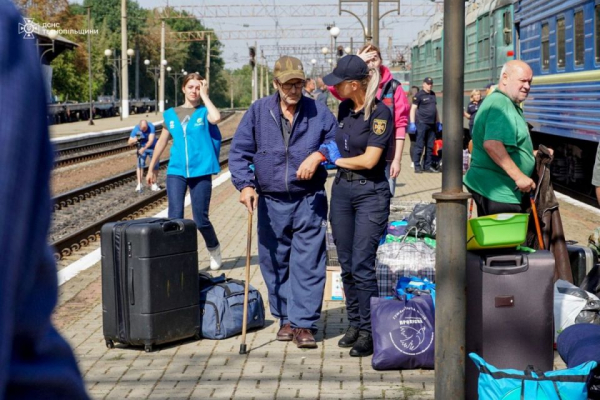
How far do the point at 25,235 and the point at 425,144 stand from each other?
21396mm

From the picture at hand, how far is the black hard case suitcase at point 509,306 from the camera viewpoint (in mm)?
5625

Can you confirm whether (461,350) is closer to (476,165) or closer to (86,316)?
(476,165)

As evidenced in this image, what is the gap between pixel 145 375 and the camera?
20.6ft

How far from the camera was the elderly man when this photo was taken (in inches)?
277

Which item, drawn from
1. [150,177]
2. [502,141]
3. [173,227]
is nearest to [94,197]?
[150,177]

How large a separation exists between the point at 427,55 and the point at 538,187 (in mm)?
30101

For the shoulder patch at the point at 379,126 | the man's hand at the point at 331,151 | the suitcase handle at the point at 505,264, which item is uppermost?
the shoulder patch at the point at 379,126

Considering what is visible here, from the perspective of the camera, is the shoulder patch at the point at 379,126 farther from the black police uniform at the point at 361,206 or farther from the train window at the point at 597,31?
the train window at the point at 597,31

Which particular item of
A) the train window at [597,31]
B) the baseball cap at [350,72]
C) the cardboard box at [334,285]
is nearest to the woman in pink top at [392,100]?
the baseball cap at [350,72]

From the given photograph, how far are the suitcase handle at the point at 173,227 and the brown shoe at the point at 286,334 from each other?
0.99m

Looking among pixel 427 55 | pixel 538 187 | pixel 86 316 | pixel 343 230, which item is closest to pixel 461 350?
pixel 343 230

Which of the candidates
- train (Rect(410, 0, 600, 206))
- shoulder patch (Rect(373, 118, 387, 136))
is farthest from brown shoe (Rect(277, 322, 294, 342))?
train (Rect(410, 0, 600, 206))

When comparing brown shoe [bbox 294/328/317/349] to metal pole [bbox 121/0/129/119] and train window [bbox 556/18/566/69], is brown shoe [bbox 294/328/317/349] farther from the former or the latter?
metal pole [bbox 121/0/129/119]

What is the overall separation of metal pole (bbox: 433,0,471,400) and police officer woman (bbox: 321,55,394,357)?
155 cm
